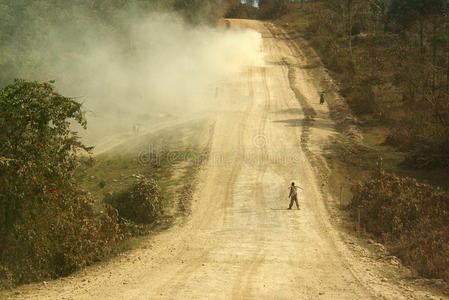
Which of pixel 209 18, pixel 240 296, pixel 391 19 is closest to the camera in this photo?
pixel 240 296

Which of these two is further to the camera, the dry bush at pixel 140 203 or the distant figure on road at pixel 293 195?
the dry bush at pixel 140 203

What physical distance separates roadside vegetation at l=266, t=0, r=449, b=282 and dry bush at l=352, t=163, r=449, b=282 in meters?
0.03

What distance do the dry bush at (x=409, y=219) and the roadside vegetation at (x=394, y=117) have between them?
0.11ft

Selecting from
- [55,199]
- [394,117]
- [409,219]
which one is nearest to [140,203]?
[55,199]

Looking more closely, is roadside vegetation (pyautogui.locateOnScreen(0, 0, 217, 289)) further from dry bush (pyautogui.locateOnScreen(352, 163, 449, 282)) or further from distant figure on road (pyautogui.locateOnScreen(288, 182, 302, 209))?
dry bush (pyautogui.locateOnScreen(352, 163, 449, 282))

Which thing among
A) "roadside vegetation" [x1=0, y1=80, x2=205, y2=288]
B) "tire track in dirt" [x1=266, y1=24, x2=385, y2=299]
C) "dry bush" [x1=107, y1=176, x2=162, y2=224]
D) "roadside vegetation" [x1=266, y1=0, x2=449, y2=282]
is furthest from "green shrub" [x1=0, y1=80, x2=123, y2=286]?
"roadside vegetation" [x1=266, y1=0, x2=449, y2=282]

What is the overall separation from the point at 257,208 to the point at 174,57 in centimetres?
3475

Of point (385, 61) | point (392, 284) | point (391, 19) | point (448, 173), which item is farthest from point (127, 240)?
point (391, 19)

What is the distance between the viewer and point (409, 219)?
2058 centimetres

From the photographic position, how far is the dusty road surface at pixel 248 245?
601 inches

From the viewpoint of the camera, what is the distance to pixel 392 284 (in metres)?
15.5

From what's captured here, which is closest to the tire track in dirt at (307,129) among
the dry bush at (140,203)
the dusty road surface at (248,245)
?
the dusty road surface at (248,245)

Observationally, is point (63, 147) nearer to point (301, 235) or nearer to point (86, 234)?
point (86, 234)

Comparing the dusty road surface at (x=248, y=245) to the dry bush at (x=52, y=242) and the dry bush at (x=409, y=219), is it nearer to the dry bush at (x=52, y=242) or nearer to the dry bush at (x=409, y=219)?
the dry bush at (x=52, y=242)
